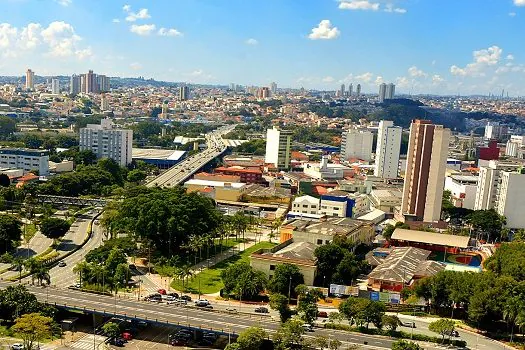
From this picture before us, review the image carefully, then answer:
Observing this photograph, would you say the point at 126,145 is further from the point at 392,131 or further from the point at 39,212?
the point at 392,131

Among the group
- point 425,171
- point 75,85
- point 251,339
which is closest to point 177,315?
point 251,339

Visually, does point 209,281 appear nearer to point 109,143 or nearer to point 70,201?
point 70,201

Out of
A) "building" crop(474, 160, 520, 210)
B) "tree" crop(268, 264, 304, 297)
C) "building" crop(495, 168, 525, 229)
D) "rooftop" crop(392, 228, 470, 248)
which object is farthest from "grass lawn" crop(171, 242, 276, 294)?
"building" crop(474, 160, 520, 210)

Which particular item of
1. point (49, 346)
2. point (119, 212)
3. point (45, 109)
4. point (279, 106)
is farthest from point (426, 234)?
point (279, 106)

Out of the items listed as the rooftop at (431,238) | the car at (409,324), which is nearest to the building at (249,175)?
the rooftop at (431,238)

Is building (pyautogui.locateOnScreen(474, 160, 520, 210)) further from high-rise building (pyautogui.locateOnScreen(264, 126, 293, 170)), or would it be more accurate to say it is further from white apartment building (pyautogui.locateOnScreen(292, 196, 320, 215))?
high-rise building (pyautogui.locateOnScreen(264, 126, 293, 170))
